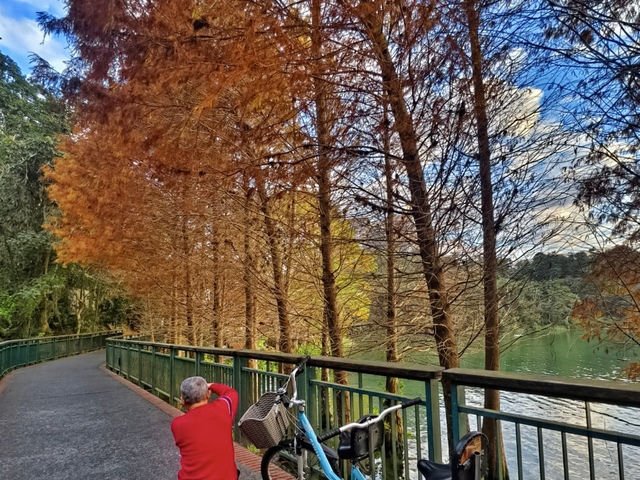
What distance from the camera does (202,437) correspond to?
293 cm

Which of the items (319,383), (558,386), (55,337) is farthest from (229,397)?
(55,337)

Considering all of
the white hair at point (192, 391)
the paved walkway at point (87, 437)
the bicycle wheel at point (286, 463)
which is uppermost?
the white hair at point (192, 391)

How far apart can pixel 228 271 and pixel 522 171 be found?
840 cm

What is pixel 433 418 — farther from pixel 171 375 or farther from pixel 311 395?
pixel 171 375

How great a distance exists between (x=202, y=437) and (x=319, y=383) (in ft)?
4.20

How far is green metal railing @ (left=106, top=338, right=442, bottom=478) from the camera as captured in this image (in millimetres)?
2781

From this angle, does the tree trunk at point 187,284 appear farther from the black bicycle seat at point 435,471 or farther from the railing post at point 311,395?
the black bicycle seat at point 435,471

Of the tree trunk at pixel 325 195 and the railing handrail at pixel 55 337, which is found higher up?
the tree trunk at pixel 325 195

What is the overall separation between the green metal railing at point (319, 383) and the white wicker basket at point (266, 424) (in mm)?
561

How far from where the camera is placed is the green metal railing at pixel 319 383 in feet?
9.12

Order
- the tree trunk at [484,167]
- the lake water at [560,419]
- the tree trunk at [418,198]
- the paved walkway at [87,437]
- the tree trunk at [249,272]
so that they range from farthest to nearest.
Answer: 1. the tree trunk at [249,272]
2. the lake water at [560,419]
3. the tree trunk at [418,198]
4. the tree trunk at [484,167]
5. the paved walkway at [87,437]

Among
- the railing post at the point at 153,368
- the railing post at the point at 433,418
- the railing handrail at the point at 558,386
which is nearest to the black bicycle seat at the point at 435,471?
the railing handrail at the point at 558,386

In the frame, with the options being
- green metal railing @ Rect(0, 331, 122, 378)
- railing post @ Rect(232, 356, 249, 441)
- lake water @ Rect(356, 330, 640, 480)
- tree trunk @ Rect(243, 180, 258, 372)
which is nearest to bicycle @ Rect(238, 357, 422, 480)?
railing post @ Rect(232, 356, 249, 441)

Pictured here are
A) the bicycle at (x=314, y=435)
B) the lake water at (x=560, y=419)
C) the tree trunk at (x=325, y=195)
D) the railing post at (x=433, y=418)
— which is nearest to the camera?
the bicycle at (x=314, y=435)
